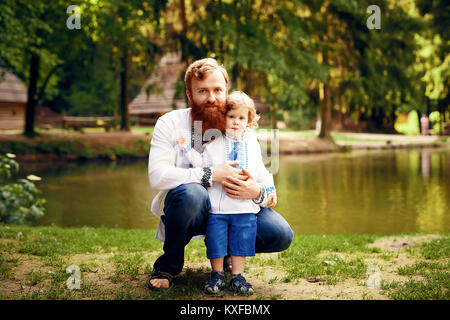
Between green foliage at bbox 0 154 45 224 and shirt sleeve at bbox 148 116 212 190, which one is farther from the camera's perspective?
green foliage at bbox 0 154 45 224

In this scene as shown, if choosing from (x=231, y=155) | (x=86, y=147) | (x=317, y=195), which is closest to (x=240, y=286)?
(x=231, y=155)

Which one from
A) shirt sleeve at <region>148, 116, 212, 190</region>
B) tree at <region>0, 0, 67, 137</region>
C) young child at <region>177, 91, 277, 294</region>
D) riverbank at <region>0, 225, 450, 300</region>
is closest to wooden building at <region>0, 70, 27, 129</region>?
tree at <region>0, 0, 67, 137</region>

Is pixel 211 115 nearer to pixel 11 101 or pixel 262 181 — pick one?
pixel 262 181

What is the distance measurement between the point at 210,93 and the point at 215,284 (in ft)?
4.63

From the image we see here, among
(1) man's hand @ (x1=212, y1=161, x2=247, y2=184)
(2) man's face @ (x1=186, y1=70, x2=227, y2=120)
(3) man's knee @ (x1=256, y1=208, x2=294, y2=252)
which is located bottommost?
(3) man's knee @ (x1=256, y1=208, x2=294, y2=252)

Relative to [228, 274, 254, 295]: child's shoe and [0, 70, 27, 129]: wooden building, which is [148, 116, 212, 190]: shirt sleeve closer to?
[228, 274, 254, 295]: child's shoe

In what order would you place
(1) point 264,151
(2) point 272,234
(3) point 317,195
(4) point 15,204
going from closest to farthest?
(2) point 272,234
(4) point 15,204
(3) point 317,195
(1) point 264,151

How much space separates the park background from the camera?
4.40 meters

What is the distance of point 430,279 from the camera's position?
13.2 ft

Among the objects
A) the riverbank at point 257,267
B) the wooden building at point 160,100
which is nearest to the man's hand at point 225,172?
the riverbank at point 257,267

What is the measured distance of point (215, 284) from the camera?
3631 mm

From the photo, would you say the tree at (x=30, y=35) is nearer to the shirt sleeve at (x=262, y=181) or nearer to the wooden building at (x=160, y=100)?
the wooden building at (x=160, y=100)

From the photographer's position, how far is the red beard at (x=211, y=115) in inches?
150
